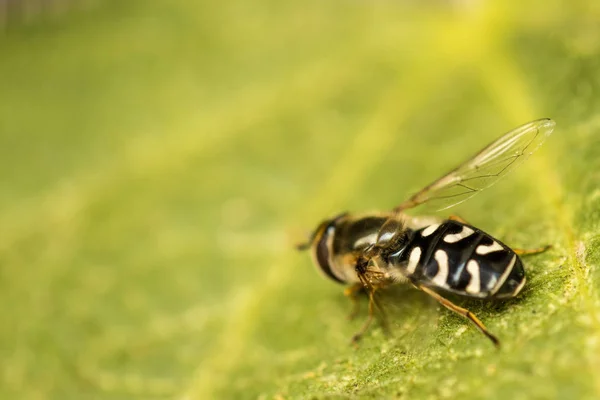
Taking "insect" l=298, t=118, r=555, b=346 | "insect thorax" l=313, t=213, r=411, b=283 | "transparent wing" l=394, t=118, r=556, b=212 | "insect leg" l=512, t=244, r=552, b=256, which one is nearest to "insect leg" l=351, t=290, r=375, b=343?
"insect" l=298, t=118, r=555, b=346

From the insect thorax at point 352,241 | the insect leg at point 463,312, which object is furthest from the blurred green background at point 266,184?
the insect thorax at point 352,241

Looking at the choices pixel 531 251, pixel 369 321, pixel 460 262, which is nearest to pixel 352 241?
pixel 369 321

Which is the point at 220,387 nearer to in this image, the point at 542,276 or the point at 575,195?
the point at 542,276

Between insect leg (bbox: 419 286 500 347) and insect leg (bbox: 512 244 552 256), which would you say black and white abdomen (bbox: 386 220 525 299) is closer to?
insect leg (bbox: 419 286 500 347)

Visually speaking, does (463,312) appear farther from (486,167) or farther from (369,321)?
(486,167)

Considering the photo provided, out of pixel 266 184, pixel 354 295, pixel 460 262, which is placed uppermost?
pixel 266 184

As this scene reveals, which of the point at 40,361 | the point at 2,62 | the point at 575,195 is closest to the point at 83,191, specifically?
the point at 40,361

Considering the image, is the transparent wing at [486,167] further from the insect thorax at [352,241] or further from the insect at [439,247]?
the insect thorax at [352,241]
